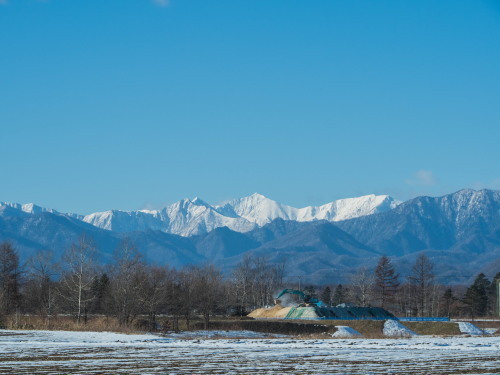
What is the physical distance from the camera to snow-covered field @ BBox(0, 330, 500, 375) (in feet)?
103

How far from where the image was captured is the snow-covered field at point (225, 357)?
103ft

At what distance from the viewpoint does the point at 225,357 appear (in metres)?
38.3

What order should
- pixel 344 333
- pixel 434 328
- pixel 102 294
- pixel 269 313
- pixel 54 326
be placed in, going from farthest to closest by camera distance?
1. pixel 269 313
2. pixel 102 294
3. pixel 434 328
4. pixel 344 333
5. pixel 54 326

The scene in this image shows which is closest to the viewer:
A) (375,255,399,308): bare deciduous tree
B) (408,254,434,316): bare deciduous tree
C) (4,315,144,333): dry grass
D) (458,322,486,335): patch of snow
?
(4,315,144,333): dry grass

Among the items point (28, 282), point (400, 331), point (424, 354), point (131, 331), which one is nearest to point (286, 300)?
point (28, 282)

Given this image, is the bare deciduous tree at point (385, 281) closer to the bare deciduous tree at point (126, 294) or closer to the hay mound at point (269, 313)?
the hay mound at point (269, 313)

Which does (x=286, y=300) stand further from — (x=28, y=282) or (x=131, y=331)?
(x=131, y=331)

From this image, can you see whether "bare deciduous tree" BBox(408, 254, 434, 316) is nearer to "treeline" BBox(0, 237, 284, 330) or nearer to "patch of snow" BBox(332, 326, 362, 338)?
"treeline" BBox(0, 237, 284, 330)

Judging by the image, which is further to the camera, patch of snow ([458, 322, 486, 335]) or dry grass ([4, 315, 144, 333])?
patch of snow ([458, 322, 486, 335])

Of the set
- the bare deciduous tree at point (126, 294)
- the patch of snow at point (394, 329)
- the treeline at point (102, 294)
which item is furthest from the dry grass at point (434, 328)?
the bare deciduous tree at point (126, 294)

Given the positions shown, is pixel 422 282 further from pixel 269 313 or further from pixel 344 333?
pixel 344 333

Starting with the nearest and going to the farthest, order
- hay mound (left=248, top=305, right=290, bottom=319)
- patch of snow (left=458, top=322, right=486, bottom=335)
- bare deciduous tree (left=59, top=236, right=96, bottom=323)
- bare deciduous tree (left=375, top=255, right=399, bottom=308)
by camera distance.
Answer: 1. bare deciduous tree (left=59, top=236, right=96, bottom=323)
2. patch of snow (left=458, top=322, right=486, bottom=335)
3. hay mound (left=248, top=305, right=290, bottom=319)
4. bare deciduous tree (left=375, top=255, right=399, bottom=308)

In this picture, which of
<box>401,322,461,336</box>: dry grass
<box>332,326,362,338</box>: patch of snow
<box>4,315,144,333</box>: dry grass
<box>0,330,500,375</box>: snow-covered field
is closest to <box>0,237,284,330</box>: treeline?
<box>4,315,144,333</box>: dry grass

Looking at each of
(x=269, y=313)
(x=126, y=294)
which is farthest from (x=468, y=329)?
(x=269, y=313)
